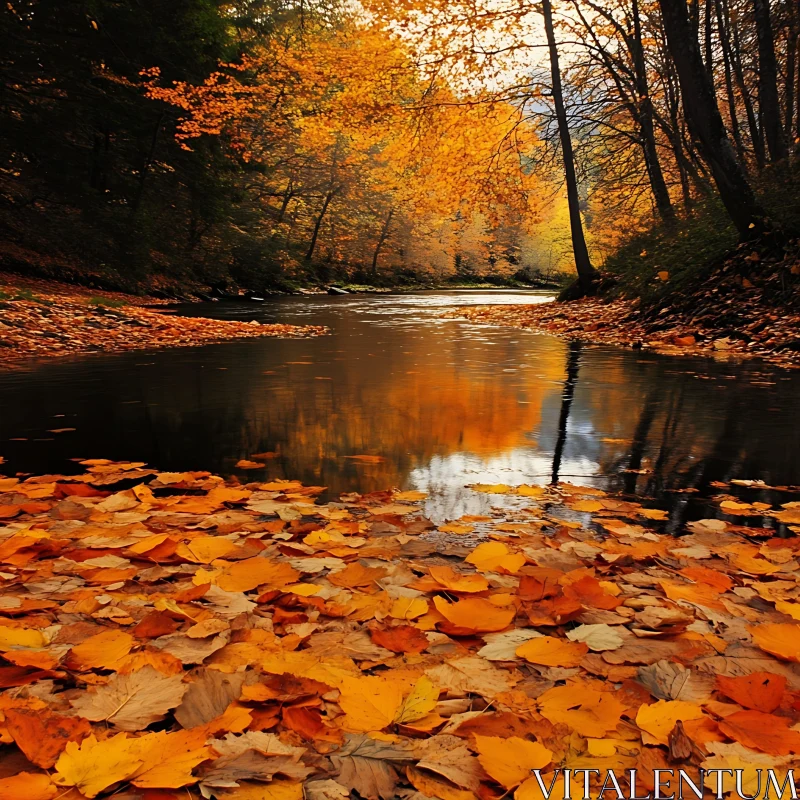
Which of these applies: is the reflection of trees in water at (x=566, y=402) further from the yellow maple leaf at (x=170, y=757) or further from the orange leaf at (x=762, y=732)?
the yellow maple leaf at (x=170, y=757)

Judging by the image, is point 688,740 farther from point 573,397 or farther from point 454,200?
point 454,200

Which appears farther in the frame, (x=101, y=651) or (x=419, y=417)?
(x=419, y=417)

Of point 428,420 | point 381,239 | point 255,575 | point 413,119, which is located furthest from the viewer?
point 381,239

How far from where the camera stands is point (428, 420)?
4.64 metres

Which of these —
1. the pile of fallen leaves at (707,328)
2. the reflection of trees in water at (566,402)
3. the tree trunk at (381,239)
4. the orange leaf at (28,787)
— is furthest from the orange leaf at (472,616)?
the tree trunk at (381,239)

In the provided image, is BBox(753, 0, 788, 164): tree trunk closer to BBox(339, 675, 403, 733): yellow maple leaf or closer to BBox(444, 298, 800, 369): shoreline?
BBox(444, 298, 800, 369): shoreline

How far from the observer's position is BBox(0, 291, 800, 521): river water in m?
3.35

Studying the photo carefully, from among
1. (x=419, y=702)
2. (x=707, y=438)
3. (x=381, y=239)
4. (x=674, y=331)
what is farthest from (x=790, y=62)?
(x=381, y=239)

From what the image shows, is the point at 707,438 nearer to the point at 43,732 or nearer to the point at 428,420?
the point at 428,420

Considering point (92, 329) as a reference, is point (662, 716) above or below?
above

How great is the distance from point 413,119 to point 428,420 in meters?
11.9

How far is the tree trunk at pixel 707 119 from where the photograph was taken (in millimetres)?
8664

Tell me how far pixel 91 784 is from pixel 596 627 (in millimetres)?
1176

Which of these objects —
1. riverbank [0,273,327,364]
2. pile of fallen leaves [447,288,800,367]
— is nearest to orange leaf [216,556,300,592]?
pile of fallen leaves [447,288,800,367]
